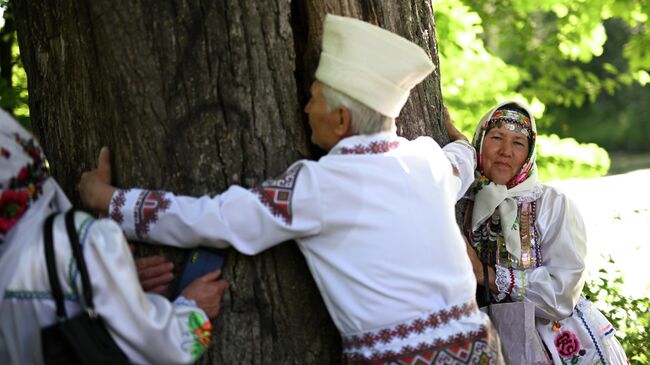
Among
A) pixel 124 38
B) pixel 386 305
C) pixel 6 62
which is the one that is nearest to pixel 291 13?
pixel 124 38

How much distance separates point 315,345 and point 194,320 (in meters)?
0.56

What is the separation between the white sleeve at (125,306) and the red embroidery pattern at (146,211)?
252mm

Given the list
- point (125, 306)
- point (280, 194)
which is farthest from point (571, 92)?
point (125, 306)

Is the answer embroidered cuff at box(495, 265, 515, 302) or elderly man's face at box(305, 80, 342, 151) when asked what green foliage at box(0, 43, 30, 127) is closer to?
elderly man's face at box(305, 80, 342, 151)

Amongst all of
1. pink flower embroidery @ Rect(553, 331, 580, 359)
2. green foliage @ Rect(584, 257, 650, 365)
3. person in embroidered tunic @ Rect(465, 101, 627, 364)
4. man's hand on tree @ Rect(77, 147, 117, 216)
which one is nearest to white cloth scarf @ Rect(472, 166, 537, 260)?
person in embroidered tunic @ Rect(465, 101, 627, 364)

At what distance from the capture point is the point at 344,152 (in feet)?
9.68

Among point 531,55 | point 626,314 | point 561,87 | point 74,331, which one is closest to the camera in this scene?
point 74,331

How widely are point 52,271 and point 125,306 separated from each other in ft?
0.79

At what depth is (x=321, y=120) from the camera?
3041 millimetres

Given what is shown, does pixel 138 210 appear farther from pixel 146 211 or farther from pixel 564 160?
pixel 564 160

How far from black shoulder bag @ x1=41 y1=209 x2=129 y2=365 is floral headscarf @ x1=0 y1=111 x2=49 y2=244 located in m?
0.11

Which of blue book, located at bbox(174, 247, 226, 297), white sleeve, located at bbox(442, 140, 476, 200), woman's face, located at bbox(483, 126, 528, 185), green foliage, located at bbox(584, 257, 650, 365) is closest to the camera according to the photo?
blue book, located at bbox(174, 247, 226, 297)

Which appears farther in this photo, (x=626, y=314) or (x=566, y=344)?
(x=626, y=314)

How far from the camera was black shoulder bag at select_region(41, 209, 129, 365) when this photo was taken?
256 centimetres
